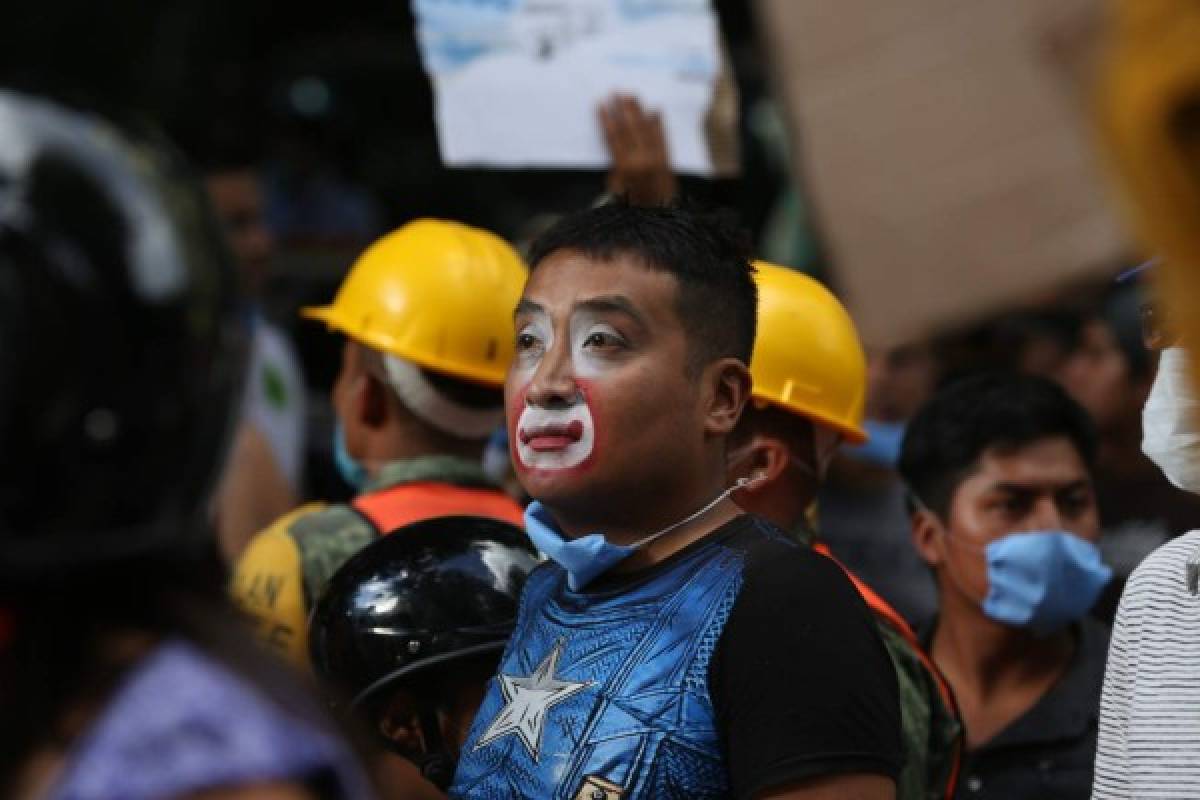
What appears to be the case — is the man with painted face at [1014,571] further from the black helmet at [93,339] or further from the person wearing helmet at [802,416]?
the black helmet at [93,339]

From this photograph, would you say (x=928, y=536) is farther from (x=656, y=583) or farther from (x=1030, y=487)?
(x=656, y=583)

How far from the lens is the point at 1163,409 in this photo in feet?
11.4

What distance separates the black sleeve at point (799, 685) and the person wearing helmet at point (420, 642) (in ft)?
2.60

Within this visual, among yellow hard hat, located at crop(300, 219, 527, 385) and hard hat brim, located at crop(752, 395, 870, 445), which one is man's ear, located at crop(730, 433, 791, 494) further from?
yellow hard hat, located at crop(300, 219, 527, 385)

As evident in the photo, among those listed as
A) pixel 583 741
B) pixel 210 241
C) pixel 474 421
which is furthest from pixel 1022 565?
pixel 210 241

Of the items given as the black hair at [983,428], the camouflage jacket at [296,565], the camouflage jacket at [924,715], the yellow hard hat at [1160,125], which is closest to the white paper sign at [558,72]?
the black hair at [983,428]

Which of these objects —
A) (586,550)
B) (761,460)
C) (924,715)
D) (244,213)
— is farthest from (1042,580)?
(244,213)

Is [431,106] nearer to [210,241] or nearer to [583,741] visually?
[583,741]

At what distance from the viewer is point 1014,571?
491 centimetres

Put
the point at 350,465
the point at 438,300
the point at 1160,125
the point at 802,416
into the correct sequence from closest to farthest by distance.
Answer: the point at 1160,125, the point at 802,416, the point at 438,300, the point at 350,465

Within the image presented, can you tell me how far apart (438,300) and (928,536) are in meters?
1.33

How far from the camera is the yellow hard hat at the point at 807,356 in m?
4.37

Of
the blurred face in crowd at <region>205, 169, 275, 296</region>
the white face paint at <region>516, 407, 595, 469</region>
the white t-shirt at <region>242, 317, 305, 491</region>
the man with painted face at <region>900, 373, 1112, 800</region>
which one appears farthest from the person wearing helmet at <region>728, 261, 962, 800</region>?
the blurred face in crowd at <region>205, 169, 275, 296</region>

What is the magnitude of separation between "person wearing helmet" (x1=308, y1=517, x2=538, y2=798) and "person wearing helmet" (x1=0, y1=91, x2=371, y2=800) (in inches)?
68.2
